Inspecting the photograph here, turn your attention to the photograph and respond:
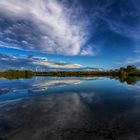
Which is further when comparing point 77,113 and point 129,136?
point 77,113

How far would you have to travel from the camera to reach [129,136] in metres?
12.6

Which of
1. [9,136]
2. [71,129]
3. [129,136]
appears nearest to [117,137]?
[129,136]

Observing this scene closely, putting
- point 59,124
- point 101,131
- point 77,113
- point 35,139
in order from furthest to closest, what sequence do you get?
1. point 77,113
2. point 59,124
3. point 101,131
4. point 35,139

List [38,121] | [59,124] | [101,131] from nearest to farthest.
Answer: [101,131]
[59,124]
[38,121]

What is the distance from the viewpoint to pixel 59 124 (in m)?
15.3

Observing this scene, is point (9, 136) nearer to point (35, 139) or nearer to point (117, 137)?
point (35, 139)

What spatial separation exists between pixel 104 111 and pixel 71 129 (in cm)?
703

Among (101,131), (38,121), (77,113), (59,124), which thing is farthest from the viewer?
(77,113)

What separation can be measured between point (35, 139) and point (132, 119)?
887 cm

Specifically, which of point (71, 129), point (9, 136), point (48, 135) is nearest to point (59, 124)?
point (71, 129)

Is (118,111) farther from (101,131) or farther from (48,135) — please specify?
(48,135)

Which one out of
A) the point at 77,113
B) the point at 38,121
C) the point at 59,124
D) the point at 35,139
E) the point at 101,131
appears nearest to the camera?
the point at 35,139

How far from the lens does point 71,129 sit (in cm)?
1396

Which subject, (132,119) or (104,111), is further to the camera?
(104,111)
